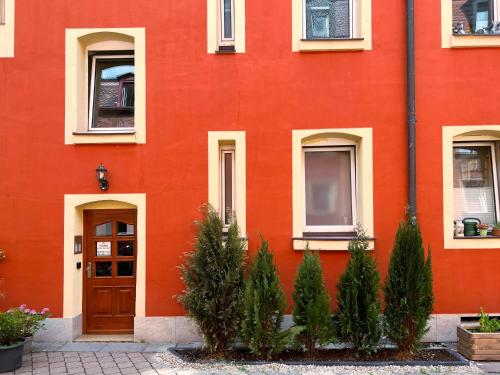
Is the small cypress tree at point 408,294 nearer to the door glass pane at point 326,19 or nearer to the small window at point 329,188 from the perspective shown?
the small window at point 329,188

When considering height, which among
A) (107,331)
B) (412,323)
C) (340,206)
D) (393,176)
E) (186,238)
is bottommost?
(107,331)

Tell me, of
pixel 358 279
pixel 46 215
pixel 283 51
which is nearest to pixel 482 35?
pixel 283 51

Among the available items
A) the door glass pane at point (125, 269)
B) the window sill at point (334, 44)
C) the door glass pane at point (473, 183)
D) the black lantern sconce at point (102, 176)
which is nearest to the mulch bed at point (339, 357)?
the door glass pane at point (125, 269)

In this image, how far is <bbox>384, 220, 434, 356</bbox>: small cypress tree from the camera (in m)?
5.84

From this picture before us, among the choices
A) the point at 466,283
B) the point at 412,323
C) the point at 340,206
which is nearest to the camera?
the point at 412,323

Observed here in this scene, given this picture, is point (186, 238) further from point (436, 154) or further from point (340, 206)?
point (436, 154)

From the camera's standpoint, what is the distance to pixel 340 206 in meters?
7.11

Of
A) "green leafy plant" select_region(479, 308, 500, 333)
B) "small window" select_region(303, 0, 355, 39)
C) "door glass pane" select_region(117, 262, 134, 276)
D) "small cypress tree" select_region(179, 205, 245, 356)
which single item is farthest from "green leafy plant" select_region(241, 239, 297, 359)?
"small window" select_region(303, 0, 355, 39)

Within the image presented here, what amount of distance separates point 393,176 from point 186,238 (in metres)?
3.42

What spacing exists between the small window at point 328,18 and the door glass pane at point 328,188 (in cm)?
199

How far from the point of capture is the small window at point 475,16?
7086 millimetres

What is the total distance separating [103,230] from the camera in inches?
289

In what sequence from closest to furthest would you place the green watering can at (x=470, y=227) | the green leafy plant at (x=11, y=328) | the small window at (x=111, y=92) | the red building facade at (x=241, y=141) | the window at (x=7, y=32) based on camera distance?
1. the green leafy plant at (x=11, y=328)
2. the red building facade at (x=241, y=141)
3. the green watering can at (x=470, y=227)
4. the window at (x=7, y=32)
5. the small window at (x=111, y=92)

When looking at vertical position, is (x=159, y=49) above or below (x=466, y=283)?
above
